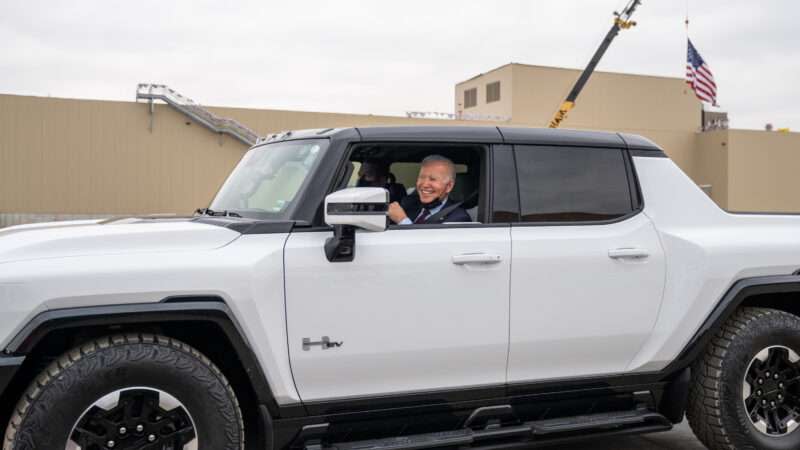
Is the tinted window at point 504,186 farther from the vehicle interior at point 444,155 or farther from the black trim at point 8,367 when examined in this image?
the black trim at point 8,367

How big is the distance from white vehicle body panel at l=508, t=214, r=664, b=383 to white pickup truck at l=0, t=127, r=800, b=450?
0.5 inches

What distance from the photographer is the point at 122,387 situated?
314 cm

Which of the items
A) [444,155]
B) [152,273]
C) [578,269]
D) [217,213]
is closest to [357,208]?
[152,273]

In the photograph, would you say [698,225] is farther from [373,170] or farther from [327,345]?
[327,345]

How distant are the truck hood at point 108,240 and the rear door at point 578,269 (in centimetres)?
153

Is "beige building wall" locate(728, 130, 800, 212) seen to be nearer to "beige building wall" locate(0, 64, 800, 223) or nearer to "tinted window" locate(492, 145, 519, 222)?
"beige building wall" locate(0, 64, 800, 223)

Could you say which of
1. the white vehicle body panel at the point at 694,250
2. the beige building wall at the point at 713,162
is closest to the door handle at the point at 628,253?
the white vehicle body panel at the point at 694,250

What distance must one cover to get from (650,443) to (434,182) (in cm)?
237

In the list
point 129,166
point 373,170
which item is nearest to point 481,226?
point 373,170

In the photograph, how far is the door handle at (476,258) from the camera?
370cm

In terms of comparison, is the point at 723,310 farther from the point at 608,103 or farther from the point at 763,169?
the point at 763,169

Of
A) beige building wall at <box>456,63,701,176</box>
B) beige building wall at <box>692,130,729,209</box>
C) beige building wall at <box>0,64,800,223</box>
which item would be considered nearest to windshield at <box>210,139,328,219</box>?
beige building wall at <box>0,64,800,223</box>

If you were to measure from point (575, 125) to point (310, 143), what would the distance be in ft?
140

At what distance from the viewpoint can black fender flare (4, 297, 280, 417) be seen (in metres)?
3.01
